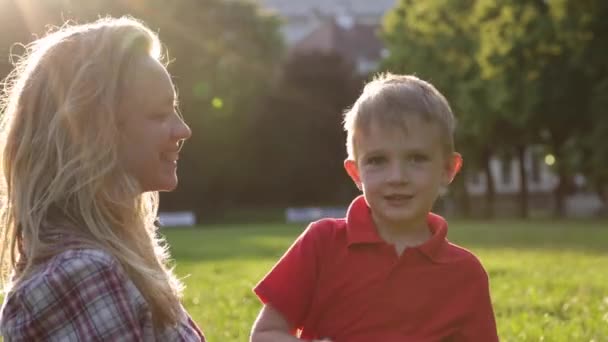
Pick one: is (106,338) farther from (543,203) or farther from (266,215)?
(543,203)

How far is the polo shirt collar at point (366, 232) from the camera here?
398 cm

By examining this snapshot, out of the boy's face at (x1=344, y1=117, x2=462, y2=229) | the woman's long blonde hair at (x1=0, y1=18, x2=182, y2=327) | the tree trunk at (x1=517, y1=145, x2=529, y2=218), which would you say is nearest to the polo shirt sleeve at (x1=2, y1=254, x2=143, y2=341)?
the woman's long blonde hair at (x1=0, y1=18, x2=182, y2=327)

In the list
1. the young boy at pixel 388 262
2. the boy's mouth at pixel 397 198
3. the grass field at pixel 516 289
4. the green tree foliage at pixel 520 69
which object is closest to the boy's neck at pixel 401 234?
the young boy at pixel 388 262

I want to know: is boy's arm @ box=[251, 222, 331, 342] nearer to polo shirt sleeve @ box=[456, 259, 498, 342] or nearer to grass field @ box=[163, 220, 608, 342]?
polo shirt sleeve @ box=[456, 259, 498, 342]

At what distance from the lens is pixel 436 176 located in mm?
4055

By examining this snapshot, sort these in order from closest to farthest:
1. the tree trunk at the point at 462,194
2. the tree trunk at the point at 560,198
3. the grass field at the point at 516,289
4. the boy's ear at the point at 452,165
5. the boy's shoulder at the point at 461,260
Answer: the boy's shoulder at the point at 461,260 → the boy's ear at the point at 452,165 → the grass field at the point at 516,289 → the tree trunk at the point at 560,198 → the tree trunk at the point at 462,194

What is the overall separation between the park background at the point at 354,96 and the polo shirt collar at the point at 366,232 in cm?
922

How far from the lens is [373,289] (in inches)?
156

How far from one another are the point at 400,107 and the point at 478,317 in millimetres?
838

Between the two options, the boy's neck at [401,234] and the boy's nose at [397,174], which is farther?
the boy's neck at [401,234]

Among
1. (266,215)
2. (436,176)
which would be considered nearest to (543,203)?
(266,215)

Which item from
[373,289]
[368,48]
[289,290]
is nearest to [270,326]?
[289,290]

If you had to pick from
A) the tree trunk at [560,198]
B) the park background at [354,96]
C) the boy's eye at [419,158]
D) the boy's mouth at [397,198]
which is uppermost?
the boy's eye at [419,158]

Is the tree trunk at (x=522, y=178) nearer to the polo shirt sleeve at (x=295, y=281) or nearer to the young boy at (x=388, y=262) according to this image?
the young boy at (x=388, y=262)
